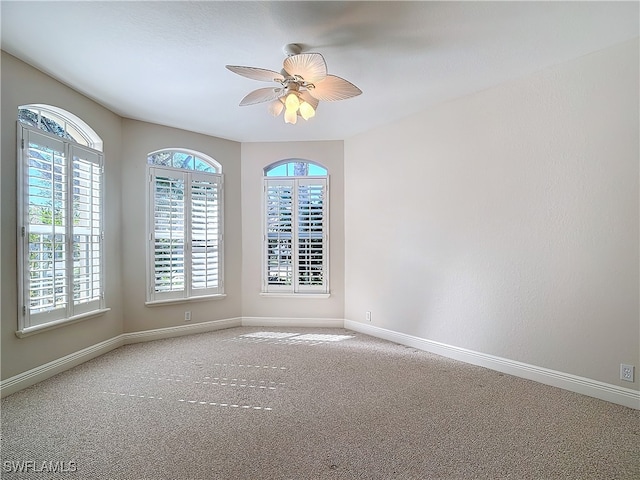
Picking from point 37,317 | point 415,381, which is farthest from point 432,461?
point 37,317

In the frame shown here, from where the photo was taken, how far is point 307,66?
2.51m

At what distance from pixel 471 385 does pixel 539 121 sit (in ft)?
8.02

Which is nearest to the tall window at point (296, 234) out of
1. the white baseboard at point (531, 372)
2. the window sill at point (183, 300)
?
the window sill at point (183, 300)

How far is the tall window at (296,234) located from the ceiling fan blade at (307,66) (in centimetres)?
280

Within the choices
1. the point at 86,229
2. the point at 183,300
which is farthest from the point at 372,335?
the point at 86,229

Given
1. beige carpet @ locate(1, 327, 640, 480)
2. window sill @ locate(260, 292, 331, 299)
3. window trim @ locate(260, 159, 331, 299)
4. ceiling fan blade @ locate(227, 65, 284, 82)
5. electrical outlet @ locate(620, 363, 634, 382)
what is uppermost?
ceiling fan blade @ locate(227, 65, 284, 82)

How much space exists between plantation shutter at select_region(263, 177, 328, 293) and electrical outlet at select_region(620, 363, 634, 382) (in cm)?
345

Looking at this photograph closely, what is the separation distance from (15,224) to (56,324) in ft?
3.29

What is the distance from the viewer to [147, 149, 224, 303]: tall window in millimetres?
4691

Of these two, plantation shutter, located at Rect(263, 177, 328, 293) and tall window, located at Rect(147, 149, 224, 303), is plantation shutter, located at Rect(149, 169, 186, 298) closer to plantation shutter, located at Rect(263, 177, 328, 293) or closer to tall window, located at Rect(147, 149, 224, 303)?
tall window, located at Rect(147, 149, 224, 303)

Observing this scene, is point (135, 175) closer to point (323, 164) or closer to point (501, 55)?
point (323, 164)

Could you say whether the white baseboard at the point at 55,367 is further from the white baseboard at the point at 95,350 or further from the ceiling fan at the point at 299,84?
the ceiling fan at the point at 299,84

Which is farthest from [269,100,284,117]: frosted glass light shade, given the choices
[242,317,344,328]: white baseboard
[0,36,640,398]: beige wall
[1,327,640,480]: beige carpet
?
[242,317,344,328]: white baseboard

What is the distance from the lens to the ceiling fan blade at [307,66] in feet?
7.92
